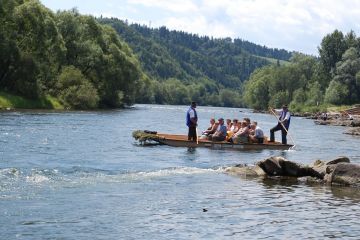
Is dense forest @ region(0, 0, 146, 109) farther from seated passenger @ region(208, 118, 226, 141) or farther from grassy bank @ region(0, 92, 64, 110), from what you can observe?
seated passenger @ region(208, 118, 226, 141)

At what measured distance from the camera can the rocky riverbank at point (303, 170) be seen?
22547 mm

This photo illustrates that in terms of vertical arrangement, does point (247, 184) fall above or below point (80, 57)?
below

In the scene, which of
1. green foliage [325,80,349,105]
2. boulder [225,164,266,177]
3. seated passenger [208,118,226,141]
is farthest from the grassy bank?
green foliage [325,80,349,105]

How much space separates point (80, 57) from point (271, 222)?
8578cm

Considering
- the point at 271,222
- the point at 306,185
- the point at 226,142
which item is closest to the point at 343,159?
the point at 306,185

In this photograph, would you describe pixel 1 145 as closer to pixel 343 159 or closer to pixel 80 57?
pixel 343 159

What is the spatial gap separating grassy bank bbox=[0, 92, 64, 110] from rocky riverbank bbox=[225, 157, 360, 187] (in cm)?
5109

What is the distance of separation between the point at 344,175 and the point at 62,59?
7405 cm

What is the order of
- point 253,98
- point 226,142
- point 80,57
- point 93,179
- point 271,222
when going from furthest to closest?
point 253,98, point 80,57, point 226,142, point 93,179, point 271,222

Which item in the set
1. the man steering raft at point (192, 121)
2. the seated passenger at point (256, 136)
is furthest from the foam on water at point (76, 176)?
the seated passenger at point (256, 136)

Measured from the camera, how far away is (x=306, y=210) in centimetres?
1722

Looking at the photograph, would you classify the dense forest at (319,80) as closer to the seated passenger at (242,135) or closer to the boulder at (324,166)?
the seated passenger at (242,135)

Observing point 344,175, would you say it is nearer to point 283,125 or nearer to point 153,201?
point 153,201

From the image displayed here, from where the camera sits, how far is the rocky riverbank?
22547mm
